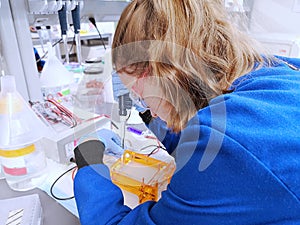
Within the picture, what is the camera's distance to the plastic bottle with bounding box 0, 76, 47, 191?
72cm

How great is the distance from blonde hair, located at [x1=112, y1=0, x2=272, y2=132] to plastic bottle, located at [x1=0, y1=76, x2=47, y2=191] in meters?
0.41

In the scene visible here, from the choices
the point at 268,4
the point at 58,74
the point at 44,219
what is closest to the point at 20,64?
the point at 58,74

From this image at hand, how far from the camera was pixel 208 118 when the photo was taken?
0.38m

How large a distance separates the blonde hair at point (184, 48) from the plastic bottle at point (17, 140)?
1.35 ft

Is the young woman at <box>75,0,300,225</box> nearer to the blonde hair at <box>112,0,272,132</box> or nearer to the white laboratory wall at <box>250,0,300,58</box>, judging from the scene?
the blonde hair at <box>112,0,272,132</box>

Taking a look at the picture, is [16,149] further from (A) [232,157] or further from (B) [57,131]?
(A) [232,157]

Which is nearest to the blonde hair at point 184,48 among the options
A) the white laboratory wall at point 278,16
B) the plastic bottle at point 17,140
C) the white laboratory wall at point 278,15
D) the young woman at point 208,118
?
the young woman at point 208,118

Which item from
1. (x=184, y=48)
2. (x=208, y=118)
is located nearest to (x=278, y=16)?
(x=184, y=48)

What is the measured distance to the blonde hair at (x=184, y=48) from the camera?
0.48 meters

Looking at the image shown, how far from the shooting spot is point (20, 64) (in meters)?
1.01

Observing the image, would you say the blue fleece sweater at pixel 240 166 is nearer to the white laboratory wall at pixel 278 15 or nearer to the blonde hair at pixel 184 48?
the blonde hair at pixel 184 48

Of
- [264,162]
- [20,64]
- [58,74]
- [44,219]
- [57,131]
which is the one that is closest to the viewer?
[264,162]

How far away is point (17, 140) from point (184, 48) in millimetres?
580

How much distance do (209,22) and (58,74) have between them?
2.81 feet
